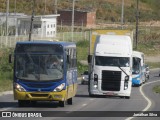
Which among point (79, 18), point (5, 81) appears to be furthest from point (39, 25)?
point (5, 81)

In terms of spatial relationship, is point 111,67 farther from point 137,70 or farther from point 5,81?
point 137,70

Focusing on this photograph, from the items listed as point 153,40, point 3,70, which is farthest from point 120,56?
point 153,40

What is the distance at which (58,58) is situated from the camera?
28156 mm

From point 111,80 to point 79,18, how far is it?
85187 millimetres

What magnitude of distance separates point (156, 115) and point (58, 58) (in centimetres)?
534

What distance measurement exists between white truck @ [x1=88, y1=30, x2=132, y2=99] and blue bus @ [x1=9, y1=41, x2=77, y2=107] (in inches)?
364

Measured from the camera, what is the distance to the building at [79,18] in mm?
120500

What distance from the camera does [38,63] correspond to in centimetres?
2806

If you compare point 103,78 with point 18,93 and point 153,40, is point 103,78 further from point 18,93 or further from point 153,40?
point 153,40

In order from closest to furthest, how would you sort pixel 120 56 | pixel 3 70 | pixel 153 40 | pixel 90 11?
pixel 120 56
pixel 3 70
pixel 153 40
pixel 90 11

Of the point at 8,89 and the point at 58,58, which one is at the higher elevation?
the point at 58,58

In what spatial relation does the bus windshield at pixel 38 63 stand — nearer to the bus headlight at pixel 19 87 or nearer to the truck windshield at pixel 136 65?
the bus headlight at pixel 19 87

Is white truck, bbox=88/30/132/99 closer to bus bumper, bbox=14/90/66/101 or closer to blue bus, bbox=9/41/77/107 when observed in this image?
blue bus, bbox=9/41/77/107

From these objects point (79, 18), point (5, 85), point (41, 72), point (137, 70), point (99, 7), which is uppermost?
point (41, 72)
